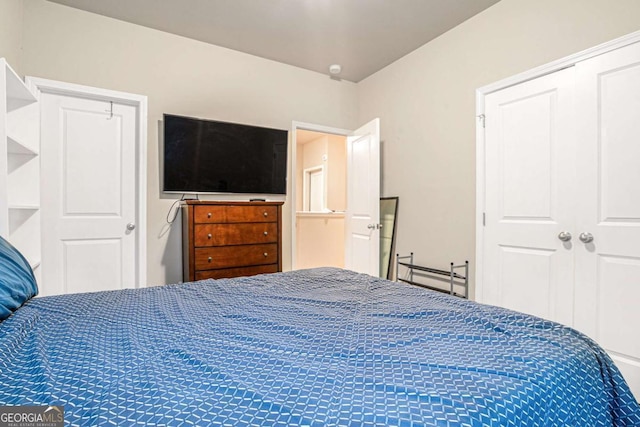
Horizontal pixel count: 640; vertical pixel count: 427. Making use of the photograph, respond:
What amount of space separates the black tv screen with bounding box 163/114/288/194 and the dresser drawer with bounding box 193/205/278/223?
17.9 inches

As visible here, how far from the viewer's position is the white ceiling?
2.61 m

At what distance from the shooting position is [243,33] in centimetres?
303

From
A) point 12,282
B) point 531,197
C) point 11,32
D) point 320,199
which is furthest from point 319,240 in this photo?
point 12,282

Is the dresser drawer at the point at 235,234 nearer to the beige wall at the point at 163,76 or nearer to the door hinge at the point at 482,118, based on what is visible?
the beige wall at the point at 163,76

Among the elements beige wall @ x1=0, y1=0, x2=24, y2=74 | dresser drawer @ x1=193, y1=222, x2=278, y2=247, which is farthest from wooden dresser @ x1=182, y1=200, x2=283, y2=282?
beige wall @ x1=0, y1=0, x2=24, y2=74

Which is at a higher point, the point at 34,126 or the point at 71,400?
the point at 34,126

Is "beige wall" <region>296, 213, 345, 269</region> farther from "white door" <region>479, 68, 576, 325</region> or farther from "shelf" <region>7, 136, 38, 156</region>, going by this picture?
"shelf" <region>7, 136, 38, 156</region>

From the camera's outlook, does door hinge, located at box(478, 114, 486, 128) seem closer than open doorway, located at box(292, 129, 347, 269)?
Yes

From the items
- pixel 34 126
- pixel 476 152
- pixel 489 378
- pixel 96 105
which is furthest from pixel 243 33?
pixel 489 378

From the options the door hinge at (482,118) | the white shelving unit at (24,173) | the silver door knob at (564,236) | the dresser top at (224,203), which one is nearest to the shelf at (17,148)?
the white shelving unit at (24,173)

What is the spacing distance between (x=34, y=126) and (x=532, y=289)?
12.8 feet

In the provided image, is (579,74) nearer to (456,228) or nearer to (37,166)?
(456,228)

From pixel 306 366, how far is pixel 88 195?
2.84m

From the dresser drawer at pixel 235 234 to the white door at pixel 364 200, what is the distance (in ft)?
3.50
